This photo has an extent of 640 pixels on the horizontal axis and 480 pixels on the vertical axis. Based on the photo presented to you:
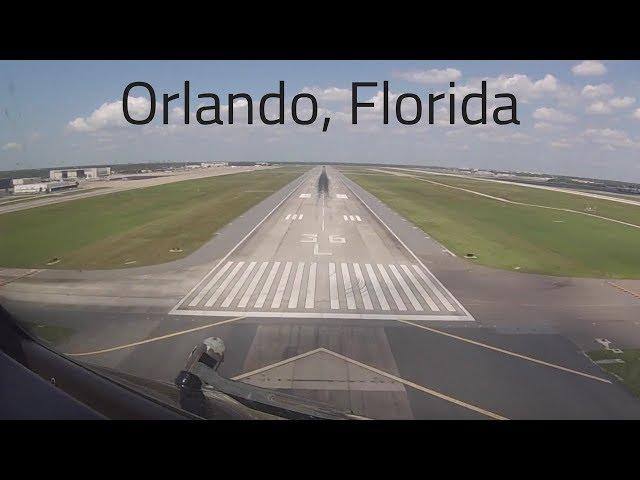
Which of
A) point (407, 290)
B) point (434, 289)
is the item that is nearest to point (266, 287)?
point (407, 290)

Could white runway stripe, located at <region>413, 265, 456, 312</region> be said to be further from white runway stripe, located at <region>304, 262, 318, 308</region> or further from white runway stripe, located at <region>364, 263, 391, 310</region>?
white runway stripe, located at <region>304, 262, 318, 308</region>

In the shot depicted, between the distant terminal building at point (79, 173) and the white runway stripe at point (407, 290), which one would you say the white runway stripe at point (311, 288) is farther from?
the distant terminal building at point (79, 173)

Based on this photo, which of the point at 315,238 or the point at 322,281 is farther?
the point at 315,238

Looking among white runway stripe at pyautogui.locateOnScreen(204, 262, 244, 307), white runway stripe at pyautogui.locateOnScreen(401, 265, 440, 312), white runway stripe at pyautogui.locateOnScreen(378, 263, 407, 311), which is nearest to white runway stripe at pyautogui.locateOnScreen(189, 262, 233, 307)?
white runway stripe at pyautogui.locateOnScreen(204, 262, 244, 307)

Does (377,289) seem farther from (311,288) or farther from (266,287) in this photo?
(266,287)
